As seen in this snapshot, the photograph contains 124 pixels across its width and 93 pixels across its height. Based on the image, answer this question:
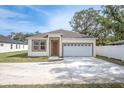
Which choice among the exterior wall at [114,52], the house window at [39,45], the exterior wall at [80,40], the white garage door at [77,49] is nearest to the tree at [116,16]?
the exterior wall at [114,52]

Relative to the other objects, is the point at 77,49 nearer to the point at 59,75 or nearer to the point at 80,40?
the point at 80,40

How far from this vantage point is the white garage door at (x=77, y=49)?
22016 millimetres

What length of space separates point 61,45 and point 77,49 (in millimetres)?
2178

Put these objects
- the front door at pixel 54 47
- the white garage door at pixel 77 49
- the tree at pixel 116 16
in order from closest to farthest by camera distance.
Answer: the tree at pixel 116 16 → the front door at pixel 54 47 → the white garage door at pixel 77 49

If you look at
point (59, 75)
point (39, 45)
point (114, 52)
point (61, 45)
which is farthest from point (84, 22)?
point (59, 75)

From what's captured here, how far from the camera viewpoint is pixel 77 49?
2214 centimetres

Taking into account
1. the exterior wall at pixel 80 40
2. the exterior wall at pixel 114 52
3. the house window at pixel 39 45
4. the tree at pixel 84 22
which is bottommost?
the exterior wall at pixel 114 52

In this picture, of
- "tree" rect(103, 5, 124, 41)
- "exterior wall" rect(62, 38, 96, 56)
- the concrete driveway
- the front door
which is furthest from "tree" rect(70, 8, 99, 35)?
the concrete driveway

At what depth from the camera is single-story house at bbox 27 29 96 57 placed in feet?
70.3

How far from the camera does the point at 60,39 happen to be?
21.5m

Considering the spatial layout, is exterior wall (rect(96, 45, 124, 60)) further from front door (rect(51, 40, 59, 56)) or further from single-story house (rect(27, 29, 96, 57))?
front door (rect(51, 40, 59, 56))

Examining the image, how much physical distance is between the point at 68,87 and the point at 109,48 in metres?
14.5

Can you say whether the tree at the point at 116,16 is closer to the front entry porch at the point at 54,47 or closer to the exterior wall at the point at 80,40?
the exterior wall at the point at 80,40
